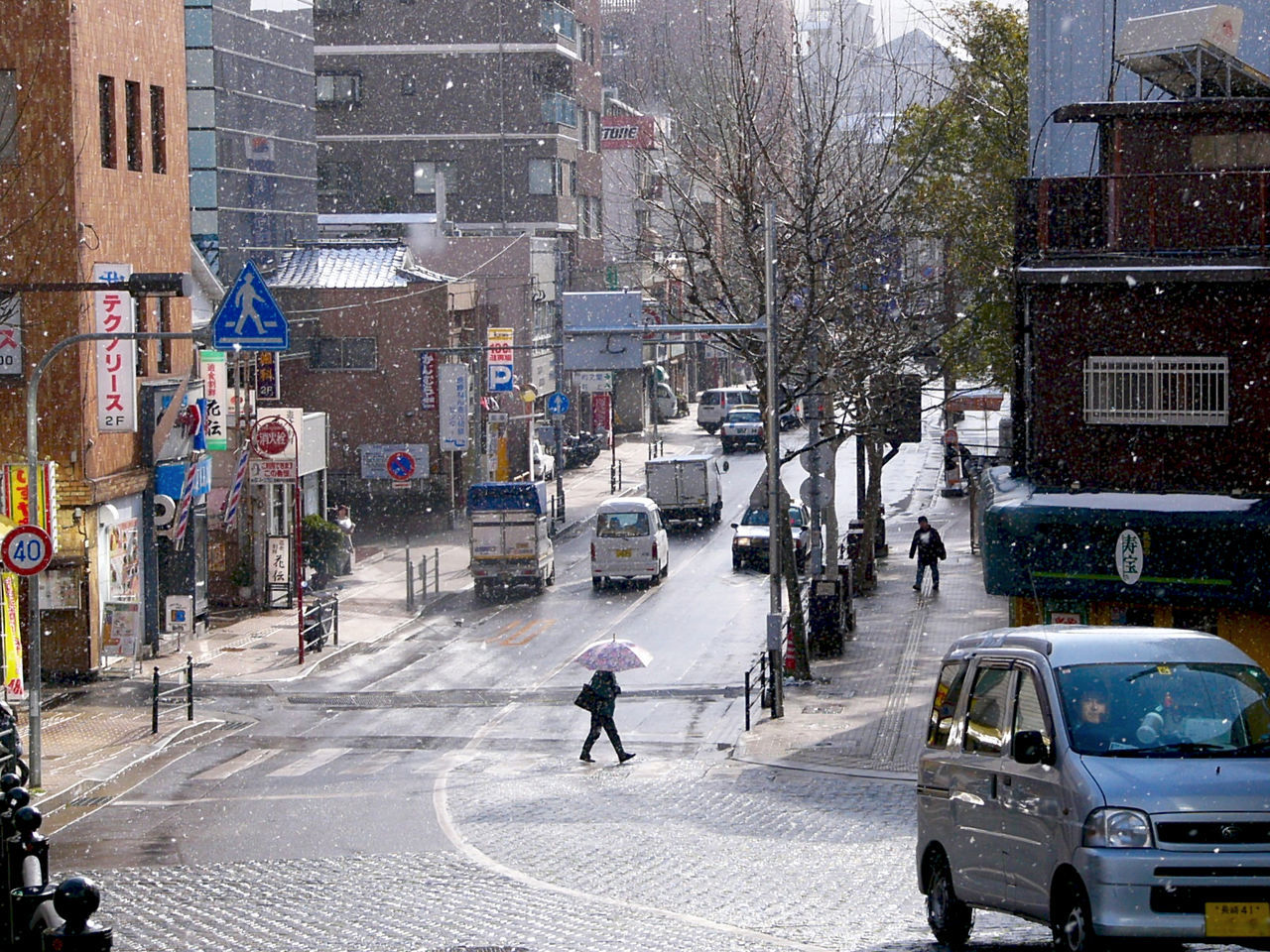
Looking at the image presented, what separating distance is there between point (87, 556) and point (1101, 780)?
79.9 feet

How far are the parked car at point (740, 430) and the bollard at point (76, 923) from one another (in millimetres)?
66727

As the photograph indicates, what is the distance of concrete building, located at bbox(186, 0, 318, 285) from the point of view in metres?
50.7

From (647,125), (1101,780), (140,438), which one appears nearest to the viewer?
(1101,780)

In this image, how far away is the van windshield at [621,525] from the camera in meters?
43.6

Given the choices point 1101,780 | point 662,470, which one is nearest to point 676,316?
point 662,470

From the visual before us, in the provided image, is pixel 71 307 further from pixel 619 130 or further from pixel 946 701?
pixel 619 130

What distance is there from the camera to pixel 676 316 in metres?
40.9

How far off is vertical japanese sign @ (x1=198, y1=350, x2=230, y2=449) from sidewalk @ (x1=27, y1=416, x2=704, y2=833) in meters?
4.05

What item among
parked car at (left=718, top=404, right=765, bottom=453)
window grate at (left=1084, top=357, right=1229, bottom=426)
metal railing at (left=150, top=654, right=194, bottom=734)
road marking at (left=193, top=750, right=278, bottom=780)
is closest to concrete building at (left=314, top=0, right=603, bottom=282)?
parked car at (left=718, top=404, right=765, bottom=453)

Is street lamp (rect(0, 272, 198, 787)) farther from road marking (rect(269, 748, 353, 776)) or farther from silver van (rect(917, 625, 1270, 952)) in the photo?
silver van (rect(917, 625, 1270, 952))

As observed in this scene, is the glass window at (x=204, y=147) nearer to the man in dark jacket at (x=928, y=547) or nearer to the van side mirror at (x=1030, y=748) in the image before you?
the man in dark jacket at (x=928, y=547)

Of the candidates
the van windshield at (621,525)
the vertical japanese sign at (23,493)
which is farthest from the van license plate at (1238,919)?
the van windshield at (621,525)

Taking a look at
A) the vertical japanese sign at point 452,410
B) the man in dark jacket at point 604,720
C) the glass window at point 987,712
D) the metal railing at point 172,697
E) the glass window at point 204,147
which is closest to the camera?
the glass window at point 987,712

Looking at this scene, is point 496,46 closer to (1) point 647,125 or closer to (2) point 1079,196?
(1) point 647,125
